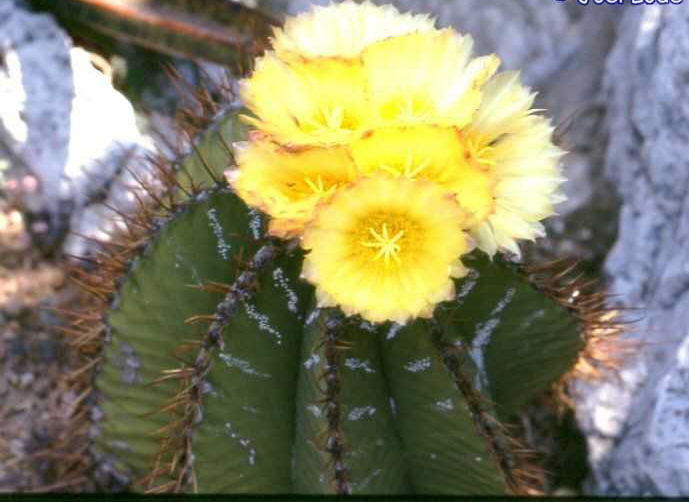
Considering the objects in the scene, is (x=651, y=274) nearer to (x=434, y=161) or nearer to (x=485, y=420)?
(x=485, y=420)

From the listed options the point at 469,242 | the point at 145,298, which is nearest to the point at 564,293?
the point at 469,242

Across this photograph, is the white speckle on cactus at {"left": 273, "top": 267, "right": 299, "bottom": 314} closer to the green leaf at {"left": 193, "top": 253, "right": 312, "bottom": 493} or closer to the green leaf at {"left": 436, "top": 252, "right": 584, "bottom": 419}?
the green leaf at {"left": 193, "top": 253, "right": 312, "bottom": 493}

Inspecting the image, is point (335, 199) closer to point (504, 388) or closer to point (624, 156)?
point (504, 388)

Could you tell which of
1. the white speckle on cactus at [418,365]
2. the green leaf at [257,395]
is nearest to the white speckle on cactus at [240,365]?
the green leaf at [257,395]

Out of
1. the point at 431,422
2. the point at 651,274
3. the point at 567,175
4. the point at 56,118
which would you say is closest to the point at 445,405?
the point at 431,422

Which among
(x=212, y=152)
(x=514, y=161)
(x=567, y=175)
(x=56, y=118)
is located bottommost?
(x=514, y=161)

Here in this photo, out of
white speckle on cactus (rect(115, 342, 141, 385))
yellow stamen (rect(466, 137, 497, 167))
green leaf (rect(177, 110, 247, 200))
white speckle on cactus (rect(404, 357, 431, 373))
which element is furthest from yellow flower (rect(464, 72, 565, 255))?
white speckle on cactus (rect(115, 342, 141, 385))

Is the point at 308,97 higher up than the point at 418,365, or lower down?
higher up
